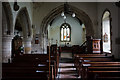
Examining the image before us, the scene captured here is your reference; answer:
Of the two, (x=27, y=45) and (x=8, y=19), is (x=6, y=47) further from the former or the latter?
(x=27, y=45)

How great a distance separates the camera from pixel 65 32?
17859mm

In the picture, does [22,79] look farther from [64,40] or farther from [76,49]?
[64,40]

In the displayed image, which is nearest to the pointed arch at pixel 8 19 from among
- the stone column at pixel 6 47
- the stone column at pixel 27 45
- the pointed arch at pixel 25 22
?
the stone column at pixel 6 47

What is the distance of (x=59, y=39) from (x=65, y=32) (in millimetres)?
1225

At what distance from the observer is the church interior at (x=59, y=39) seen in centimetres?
439

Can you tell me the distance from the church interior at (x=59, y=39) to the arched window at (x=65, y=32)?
132 mm

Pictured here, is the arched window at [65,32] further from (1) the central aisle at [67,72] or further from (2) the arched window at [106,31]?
(1) the central aisle at [67,72]

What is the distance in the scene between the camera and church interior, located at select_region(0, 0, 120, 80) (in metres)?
4.39

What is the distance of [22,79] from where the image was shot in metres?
2.42

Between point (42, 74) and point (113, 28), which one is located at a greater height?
point (113, 28)

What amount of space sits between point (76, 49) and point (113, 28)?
14.5 feet

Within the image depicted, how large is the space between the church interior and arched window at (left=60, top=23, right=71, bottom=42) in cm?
13

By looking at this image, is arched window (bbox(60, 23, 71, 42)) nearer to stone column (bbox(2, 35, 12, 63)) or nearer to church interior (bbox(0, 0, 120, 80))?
church interior (bbox(0, 0, 120, 80))

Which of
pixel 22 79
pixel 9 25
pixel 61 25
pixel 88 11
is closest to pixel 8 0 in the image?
pixel 9 25
